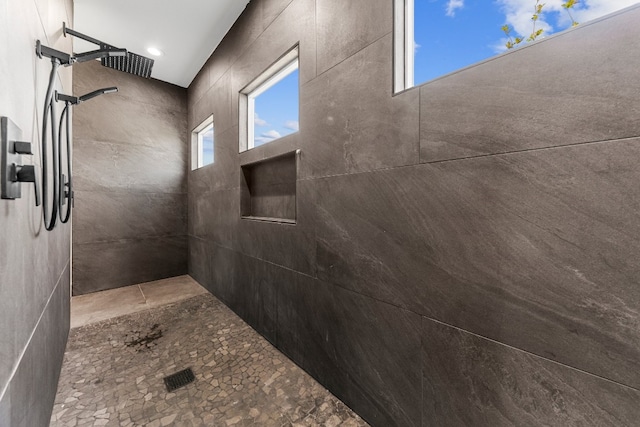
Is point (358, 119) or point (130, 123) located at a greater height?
point (130, 123)

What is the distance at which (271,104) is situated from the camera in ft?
6.93

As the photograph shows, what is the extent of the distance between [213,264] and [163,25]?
8.08ft

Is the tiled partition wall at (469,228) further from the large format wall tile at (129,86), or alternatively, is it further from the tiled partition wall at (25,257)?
the large format wall tile at (129,86)

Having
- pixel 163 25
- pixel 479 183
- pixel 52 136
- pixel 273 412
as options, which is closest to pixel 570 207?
pixel 479 183

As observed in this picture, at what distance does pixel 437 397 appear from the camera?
0.99 metres

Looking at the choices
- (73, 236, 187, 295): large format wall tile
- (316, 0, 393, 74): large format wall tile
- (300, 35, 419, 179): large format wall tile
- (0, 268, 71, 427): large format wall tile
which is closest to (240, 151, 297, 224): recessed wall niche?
(300, 35, 419, 179): large format wall tile

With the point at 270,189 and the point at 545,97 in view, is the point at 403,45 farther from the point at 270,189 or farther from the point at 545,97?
the point at 270,189

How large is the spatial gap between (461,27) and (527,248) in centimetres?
89

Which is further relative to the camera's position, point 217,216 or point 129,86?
point 129,86

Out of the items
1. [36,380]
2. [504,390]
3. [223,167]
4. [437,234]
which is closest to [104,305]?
[223,167]

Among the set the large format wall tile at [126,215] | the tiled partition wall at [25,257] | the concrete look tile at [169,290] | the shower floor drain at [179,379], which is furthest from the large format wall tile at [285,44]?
the concrete look tile at [169,290]

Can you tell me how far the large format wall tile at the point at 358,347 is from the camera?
1082mm

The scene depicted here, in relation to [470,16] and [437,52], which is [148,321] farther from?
[470,16]

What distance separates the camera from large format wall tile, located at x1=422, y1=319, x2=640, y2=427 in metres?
0.67
